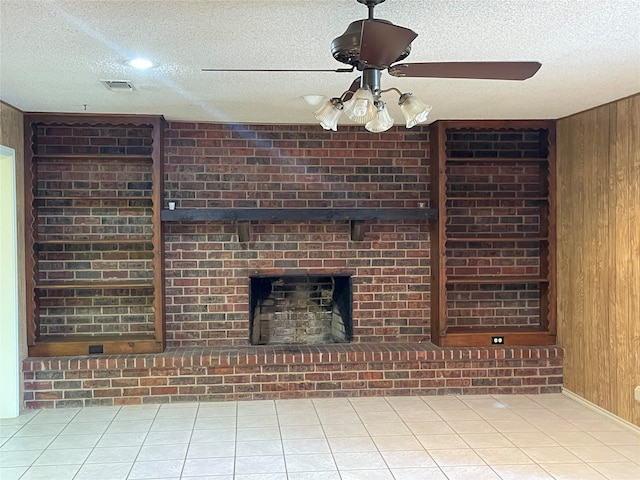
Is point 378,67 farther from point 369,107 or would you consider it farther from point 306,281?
point 306,281

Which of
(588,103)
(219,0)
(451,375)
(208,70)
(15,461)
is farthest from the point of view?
(451,375)

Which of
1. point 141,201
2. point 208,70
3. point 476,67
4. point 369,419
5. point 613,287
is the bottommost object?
point 369,419

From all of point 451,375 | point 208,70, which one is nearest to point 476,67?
point 208,70

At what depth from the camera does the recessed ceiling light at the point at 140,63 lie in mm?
2865

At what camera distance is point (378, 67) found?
2049 millimetres

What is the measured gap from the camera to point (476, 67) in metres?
2.14

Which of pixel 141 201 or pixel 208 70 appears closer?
pixel 208 70

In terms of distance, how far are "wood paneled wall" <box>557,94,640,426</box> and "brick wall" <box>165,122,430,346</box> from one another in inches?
47.3

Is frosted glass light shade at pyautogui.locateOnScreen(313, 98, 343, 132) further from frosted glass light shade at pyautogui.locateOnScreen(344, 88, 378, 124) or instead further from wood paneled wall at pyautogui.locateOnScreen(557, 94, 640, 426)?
wood paneled wall at pyautogui.locateOnScreen(557, 94, 640, 426)

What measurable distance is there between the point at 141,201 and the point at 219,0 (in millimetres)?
2847

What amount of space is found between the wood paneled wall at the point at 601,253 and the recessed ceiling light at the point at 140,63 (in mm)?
3199

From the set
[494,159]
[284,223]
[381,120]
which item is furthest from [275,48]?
[494,159]

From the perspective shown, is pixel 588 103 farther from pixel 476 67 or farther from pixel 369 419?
pixel 369 419

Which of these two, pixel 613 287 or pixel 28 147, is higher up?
pixel 28 147
